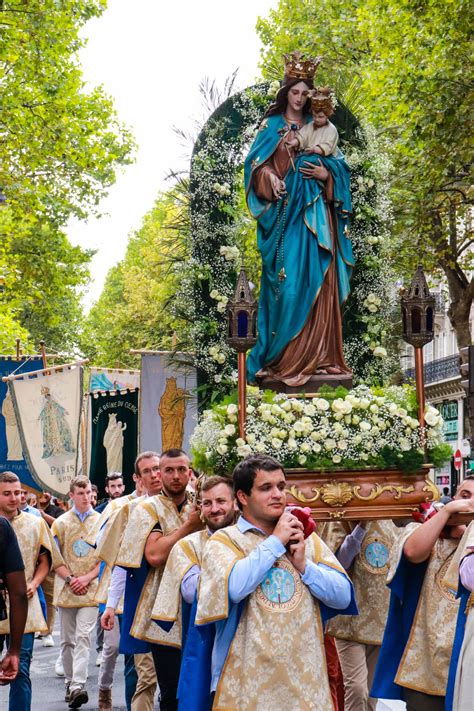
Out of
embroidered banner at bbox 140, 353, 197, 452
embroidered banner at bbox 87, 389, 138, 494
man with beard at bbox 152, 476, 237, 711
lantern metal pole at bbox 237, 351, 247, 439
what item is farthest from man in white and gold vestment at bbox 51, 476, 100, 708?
embroidered banner at bbox 87, 389, 138, 494

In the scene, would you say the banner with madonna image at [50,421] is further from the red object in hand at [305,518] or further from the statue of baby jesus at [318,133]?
the red object in hand at [305,518]

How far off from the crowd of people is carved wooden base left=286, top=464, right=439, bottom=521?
381mm

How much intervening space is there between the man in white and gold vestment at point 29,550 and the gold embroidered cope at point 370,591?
6.58 ft

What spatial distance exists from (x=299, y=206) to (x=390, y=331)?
5.20ft

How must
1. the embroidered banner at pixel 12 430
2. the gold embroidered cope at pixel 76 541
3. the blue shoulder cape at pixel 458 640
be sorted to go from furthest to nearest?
the embroidered banner at pixel 12 430 < the gold embroidered cope at pixel 76 541 < the blue shoulder cape at pixel 458 640

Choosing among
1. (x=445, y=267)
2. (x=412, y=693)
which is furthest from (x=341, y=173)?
(x=445, y=267)

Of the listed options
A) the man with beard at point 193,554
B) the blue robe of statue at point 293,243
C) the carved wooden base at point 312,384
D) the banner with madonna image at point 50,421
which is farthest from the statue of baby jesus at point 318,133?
the banner with madonna image at point 50,421

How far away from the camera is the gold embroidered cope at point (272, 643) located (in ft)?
18.5

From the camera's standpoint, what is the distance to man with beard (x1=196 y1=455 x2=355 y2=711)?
222 inches

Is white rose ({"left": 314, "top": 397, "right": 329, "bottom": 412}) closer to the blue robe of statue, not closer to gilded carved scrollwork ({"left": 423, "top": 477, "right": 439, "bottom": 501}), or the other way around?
gilded carved scrollwork ({"left": 423, "top": 477, "right": 439, "bottom": 501})

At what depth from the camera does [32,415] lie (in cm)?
2186

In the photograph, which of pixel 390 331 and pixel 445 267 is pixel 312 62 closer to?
pixel 390 331

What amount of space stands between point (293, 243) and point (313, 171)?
20.7 inches

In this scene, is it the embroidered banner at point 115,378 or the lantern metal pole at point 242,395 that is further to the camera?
the embroidered banner at point 115,378
